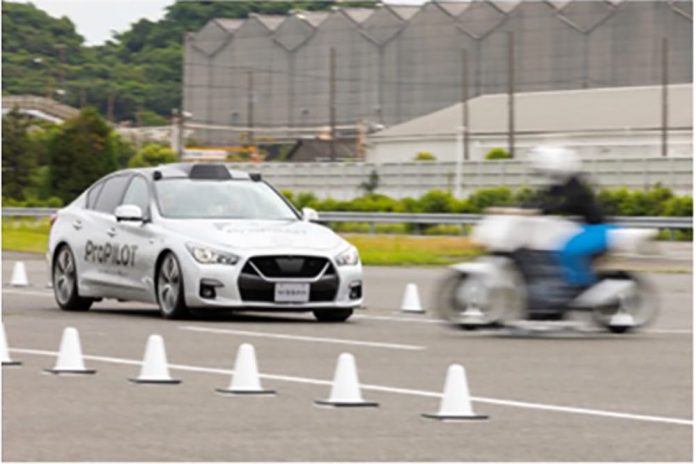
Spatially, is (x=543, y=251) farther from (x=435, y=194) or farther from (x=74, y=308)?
(x=435, y=194)

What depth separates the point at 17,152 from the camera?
91.6 metres

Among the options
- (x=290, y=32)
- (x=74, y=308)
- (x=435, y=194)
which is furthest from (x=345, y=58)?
(x=74, y=308)

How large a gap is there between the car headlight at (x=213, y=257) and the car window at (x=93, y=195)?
9.40ft

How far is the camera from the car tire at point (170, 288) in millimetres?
19406

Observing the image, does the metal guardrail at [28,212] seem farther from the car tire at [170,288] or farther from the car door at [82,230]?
the car tire at [170,288]

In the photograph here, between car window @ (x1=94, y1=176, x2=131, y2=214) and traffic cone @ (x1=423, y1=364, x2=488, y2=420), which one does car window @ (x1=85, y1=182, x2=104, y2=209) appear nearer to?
car window @ (x1=94, y1=176, x2=131, y2=214)

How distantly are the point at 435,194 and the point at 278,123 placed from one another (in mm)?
74136

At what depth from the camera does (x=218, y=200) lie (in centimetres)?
2061

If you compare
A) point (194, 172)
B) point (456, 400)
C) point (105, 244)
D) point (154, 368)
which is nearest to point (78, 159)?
point (194, 172)

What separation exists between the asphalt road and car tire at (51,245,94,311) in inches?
34.9

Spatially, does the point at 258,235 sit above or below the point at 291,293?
above

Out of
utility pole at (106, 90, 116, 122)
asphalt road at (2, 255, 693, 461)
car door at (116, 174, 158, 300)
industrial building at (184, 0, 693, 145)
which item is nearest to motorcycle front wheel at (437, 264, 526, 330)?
asphalt road at (2, 255, 693, 461)

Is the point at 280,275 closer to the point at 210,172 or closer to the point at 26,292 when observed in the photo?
the point at 210,172

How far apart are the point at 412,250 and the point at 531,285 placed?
23784mm
